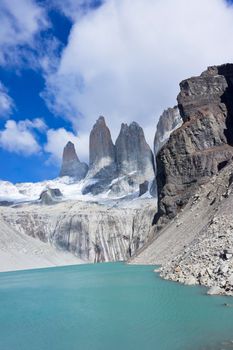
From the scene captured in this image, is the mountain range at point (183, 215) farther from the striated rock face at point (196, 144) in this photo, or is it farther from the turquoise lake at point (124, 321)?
the turquoise lake at point (124, 321)

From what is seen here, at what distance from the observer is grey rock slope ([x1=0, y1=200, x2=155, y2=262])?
157m

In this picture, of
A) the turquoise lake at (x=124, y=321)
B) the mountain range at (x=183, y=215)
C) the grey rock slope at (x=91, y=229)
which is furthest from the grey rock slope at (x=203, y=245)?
the grey rock slope at (x=91, y=229)

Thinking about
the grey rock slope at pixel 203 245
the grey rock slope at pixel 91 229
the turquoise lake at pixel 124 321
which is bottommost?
the turquoise lake at pixel 124 321

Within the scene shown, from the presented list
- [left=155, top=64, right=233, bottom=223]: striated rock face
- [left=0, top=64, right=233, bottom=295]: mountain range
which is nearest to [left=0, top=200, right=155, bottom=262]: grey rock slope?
[left=0, top=64, right=233, bottom=295]: mountain range

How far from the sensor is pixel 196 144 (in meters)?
98.1

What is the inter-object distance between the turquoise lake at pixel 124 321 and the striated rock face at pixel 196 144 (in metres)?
59.1

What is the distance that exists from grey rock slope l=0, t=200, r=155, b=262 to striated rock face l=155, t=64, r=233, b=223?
56547mm

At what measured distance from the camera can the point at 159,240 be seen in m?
74.3

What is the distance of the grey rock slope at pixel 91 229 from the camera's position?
514ft

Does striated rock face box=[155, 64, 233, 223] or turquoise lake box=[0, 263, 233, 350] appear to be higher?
striated rock face box=[155, 64, 233, 223]

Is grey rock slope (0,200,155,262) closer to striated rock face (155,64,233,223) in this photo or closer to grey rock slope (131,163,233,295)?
striated rock face (155,64,233,223)

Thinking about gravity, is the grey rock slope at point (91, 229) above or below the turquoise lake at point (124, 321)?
above

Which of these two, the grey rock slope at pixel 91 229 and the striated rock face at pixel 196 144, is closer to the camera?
the striated rock face at pixel 196 144

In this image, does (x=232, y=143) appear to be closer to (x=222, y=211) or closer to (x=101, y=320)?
(x=222, y=211)
